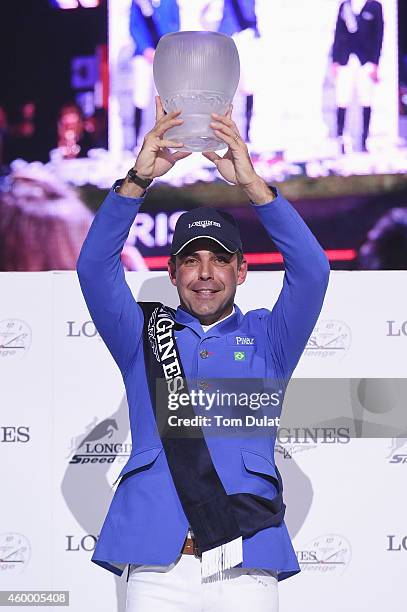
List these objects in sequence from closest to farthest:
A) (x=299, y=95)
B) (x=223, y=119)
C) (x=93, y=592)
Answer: (x=223, y=119) < (x=93, y=592) < (x=299, y=95)

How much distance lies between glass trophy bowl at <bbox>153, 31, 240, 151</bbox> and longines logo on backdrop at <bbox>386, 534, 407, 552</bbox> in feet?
Answer: 5.26

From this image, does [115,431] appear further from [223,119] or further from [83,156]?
[83,156]

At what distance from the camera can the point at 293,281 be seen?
3.14 meters

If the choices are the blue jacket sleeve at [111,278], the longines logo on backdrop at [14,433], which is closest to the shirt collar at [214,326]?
the blue jacket sleeve at [111,278]

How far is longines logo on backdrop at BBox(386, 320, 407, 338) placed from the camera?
412 cm

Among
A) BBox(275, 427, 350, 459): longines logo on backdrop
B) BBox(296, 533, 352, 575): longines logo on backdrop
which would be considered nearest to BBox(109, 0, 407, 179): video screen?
BBox(275, 427, 350, 459): longines logo on backdrop

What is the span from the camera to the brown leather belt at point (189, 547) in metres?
2.98

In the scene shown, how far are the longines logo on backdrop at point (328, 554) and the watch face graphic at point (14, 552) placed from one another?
95 centimetres

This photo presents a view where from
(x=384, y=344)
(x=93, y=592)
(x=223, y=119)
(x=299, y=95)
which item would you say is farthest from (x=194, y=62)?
(x=299, y=95)

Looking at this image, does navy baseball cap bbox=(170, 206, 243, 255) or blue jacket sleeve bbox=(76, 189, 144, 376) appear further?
navy baseball cap bbox=(170, 206, 243, 255)

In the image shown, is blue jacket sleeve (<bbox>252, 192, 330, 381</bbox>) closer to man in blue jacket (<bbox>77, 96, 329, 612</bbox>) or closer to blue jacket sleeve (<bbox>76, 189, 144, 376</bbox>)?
man in blue jacket (<bbox>77, 96, 329, 612</bbox>)

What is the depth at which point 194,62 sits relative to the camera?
125 inches

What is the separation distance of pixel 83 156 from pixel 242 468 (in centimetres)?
460

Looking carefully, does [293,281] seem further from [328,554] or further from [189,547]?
[328,554]
